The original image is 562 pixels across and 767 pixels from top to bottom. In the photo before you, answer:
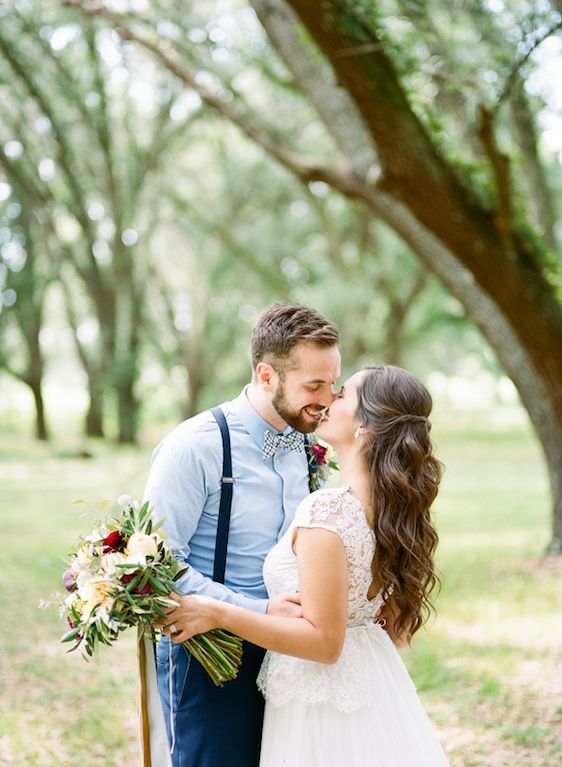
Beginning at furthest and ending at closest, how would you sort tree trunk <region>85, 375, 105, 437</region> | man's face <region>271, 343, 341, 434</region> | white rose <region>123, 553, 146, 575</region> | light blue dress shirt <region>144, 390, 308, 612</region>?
tree trunk <region>85, 375, 105, 437</region> → man's face <region>271, 343, 341, 434</region> → light blue dress shirt <region>144, 390, 308, 612</region> → white rose <region>123, 553, 146, 575</region>

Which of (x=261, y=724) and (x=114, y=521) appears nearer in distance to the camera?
(x=114, y=521)

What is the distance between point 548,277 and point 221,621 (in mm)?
6385

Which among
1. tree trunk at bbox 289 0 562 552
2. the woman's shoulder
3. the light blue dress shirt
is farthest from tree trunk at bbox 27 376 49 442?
the woman's shoulder

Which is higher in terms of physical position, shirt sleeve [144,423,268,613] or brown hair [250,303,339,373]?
brown hair [250,303,339,373]

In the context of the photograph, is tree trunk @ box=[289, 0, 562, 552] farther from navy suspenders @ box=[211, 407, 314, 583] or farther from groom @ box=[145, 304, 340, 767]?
navy suspenders @ box=[211, 407, 314, 583]

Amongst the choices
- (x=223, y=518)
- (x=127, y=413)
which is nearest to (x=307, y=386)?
(x=223, y=518)

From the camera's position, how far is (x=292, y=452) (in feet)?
10.7

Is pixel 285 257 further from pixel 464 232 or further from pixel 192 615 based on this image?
pixel 192 615

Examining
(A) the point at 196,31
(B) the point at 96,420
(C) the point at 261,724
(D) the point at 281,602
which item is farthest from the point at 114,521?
(B) the point at 96,420

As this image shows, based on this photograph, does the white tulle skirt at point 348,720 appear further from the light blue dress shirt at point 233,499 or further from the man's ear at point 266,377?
the man's ear at point 266,377

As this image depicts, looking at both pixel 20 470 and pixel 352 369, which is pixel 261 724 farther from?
pixel 352 369

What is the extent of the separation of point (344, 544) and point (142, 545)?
23.0 inches

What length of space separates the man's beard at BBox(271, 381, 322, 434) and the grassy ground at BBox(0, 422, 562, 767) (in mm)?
745

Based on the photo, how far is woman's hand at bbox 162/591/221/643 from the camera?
8.83ft
